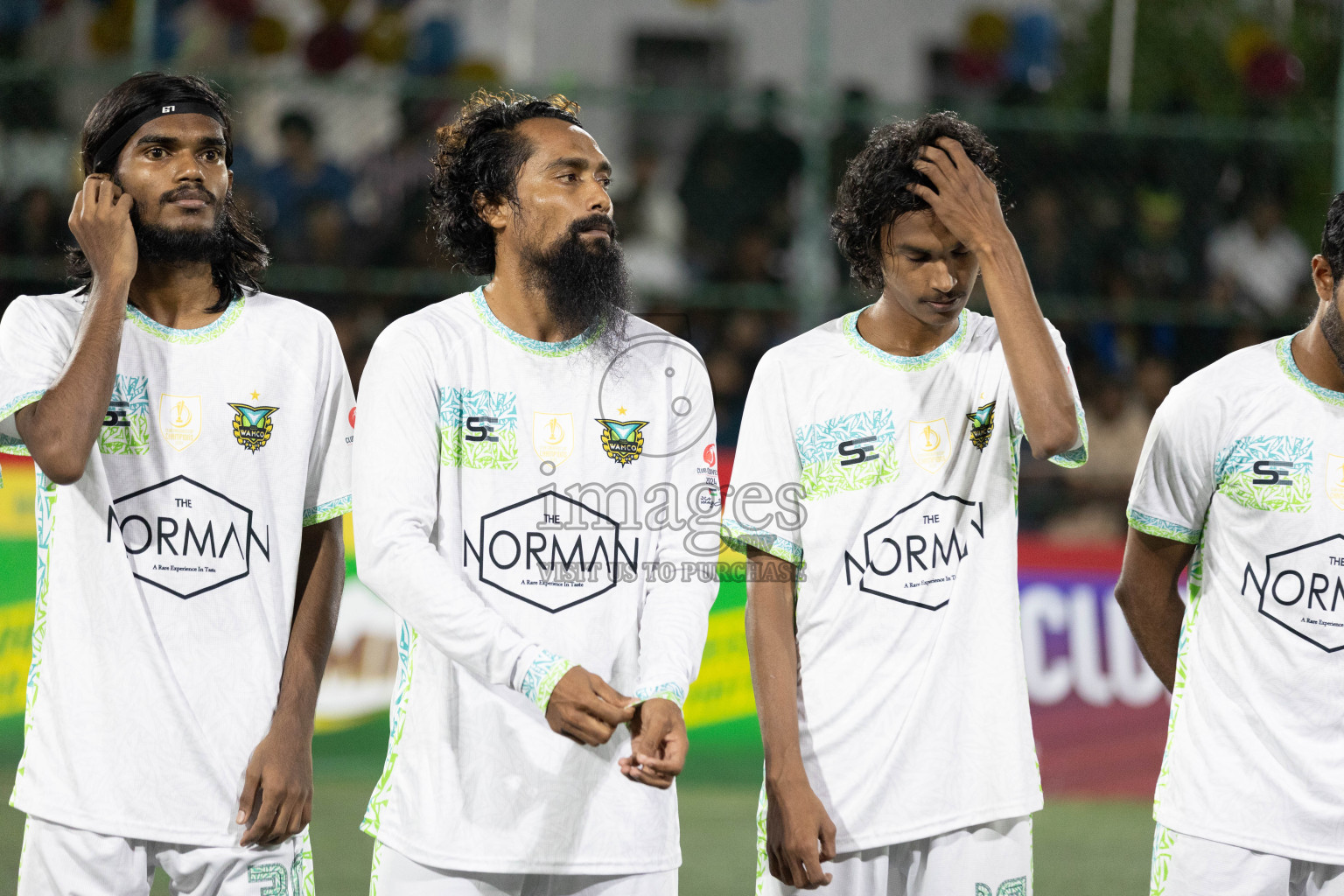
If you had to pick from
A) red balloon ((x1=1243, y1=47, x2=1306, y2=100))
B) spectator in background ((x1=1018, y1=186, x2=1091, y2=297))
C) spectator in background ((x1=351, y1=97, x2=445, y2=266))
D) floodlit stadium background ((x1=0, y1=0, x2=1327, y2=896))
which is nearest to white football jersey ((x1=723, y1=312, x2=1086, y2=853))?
floodlit stadium background ((x1=0, y1=0, x2=1327, y2=896))

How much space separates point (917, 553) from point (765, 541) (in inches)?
13.3

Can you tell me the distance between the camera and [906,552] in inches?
128

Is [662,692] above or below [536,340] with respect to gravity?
below

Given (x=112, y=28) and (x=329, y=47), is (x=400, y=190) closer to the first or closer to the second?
(x=329, y=47)

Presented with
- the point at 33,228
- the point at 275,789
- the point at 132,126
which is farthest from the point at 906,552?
the point at 33,228

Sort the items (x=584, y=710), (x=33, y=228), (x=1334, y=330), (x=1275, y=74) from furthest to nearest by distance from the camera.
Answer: (x=1275, y=74) → (x=33, y=228) → (x=1334, y=330) → (x=584, y=710)

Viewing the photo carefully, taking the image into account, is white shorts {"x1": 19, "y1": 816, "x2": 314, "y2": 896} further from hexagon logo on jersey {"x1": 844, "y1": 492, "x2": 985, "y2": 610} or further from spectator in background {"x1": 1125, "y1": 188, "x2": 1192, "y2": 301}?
spectator in background {"x1": 1125, "y1": 188, "x2": 1192, "y2": 301}

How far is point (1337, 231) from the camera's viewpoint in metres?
3.36

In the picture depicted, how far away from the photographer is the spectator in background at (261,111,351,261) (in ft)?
31.0

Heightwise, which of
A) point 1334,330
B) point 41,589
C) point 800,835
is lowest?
point 800,835

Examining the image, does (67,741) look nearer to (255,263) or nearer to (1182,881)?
(255,263)

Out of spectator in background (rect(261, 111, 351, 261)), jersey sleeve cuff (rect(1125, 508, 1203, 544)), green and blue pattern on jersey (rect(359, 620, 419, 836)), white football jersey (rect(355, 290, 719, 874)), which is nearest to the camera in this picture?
white football jersey (rect(355, 290, 719, 874))

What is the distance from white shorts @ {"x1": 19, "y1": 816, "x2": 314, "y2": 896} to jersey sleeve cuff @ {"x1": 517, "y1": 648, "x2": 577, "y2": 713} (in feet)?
2.76

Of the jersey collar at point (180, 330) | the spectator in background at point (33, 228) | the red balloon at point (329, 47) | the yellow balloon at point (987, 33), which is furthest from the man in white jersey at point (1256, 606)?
the yellow balloon at point (987, 33)
